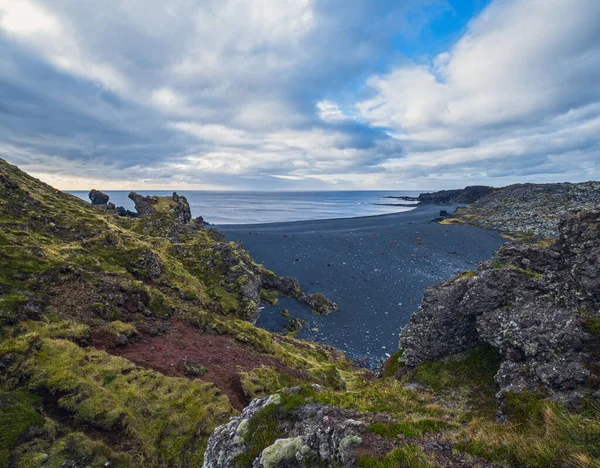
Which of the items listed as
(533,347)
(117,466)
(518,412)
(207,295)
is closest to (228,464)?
(117,466)

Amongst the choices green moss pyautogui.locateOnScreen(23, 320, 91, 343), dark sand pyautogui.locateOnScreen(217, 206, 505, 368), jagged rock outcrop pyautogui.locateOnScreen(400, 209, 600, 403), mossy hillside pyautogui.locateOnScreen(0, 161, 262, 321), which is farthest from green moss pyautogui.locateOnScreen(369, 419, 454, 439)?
dark sand pyautogui.locateOnScreen(217, 206, 505, 368)

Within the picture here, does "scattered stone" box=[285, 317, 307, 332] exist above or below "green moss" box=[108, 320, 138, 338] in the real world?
below

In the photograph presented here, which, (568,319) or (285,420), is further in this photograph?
(568,319)

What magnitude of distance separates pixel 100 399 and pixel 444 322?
1943 cm

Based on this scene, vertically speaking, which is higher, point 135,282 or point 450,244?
point 135,282

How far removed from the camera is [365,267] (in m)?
60.5

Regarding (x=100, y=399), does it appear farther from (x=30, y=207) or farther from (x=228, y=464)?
(x=30, y=207)

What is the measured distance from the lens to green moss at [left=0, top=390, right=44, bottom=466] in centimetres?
976

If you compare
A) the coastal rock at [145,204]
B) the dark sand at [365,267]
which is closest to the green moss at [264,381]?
the dark sand at [365,267]

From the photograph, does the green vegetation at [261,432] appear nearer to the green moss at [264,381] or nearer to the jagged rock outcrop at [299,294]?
the green moss at [264,381]

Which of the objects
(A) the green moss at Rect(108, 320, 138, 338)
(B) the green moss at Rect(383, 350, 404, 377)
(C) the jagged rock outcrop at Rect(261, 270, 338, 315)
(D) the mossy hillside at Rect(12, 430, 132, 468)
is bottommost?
(C) the jagged rock outcrop at Rect(261, 270, 338, 315)

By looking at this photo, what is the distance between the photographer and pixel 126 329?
1889cm

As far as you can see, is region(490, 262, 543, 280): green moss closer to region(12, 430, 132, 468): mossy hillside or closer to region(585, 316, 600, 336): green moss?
region(585, 316, 600, 336): green moss

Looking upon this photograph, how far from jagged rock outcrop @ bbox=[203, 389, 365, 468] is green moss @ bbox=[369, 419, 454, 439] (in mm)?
480
